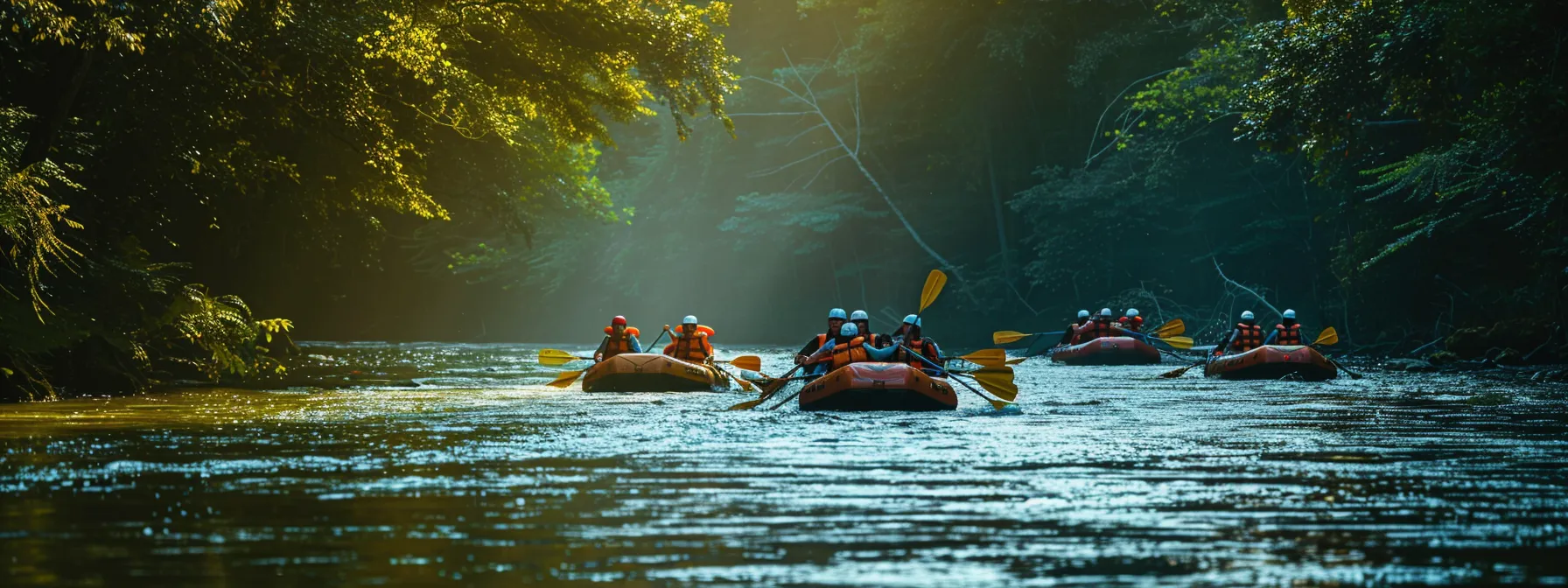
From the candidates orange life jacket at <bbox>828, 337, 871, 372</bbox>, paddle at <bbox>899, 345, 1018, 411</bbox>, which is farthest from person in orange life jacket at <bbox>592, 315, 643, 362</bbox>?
orange life jacket at <bbox>828, 337, 871, 372</bbox>

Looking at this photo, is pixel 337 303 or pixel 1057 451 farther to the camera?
pixel 337 303

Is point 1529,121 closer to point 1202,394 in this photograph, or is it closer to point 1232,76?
point 1202,394

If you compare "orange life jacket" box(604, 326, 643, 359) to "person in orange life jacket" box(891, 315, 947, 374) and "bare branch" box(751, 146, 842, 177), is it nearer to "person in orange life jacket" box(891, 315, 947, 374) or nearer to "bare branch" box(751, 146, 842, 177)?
"person in orange life jacket" box(891, 315, 947, 374)

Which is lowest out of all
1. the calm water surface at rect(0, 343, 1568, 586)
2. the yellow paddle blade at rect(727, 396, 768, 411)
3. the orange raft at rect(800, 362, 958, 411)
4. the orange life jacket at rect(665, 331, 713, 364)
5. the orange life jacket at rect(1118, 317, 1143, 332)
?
the calm water surface at rect(0, 343, 1568, 586)

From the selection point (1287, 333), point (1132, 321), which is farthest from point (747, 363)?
point (1132, 321)

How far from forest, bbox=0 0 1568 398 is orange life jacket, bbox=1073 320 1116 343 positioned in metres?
4.15

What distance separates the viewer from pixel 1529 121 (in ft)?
55.4

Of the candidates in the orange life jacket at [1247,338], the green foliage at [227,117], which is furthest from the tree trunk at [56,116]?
the orange life jacket at [1247,338]

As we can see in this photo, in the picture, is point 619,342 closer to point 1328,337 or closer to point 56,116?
point 56,116

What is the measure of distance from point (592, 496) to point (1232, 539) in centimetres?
313

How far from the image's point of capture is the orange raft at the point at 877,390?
47.4ft

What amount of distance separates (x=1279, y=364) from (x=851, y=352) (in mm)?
7733

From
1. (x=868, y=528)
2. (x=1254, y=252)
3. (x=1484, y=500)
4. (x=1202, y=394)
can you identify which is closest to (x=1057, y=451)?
(x=1484, y=500)

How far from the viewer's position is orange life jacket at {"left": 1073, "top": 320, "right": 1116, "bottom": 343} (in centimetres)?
2922
